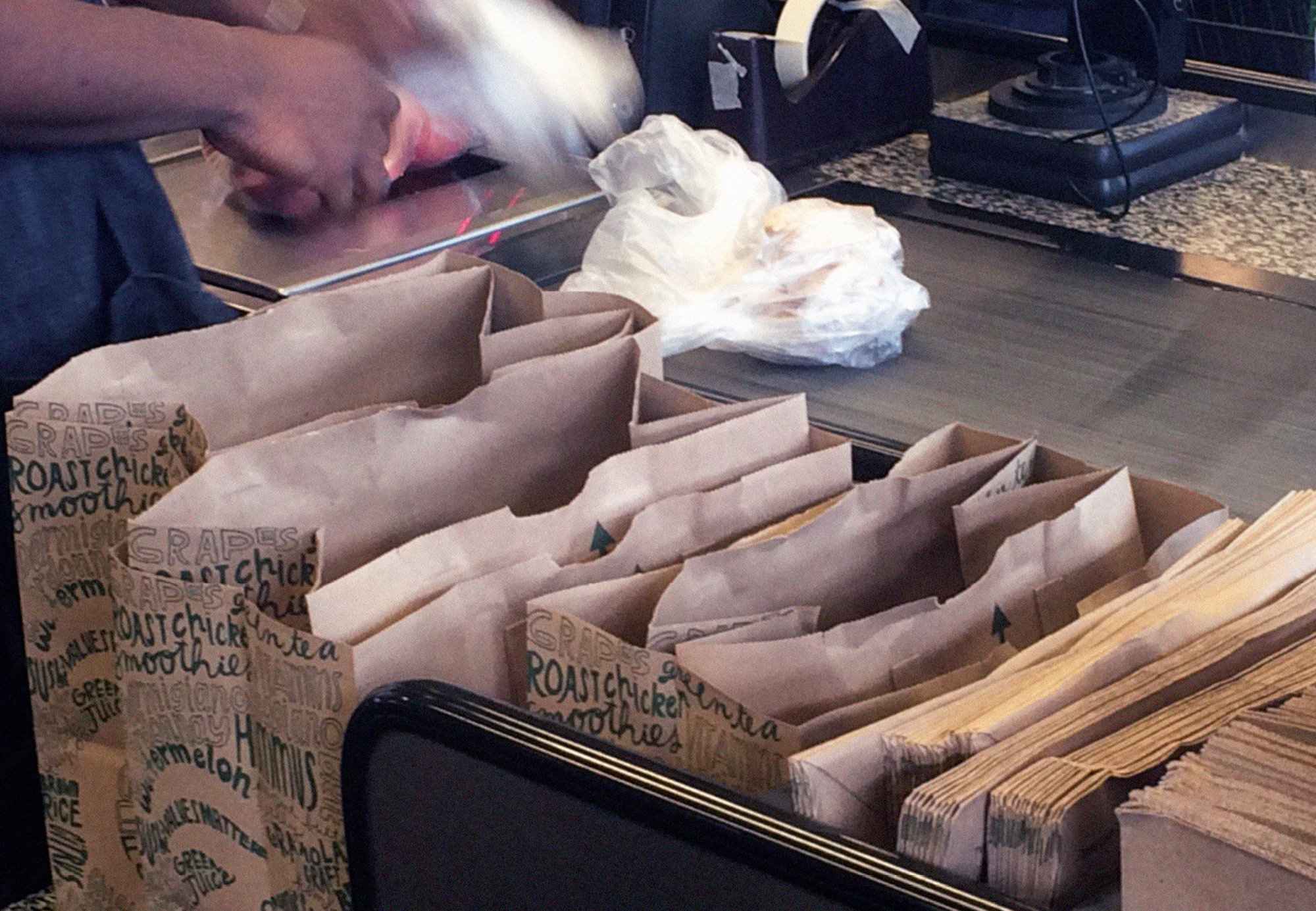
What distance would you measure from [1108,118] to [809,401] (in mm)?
780

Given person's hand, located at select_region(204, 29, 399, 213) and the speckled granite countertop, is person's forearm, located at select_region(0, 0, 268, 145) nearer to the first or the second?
person's hand, located at select_region(204, 29, 399, 213)

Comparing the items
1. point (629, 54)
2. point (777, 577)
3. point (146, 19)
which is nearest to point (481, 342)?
point (777, 577)

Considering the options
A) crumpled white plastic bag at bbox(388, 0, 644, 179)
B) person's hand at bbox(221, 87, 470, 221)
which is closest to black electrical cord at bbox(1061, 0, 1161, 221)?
crumpled white plastic bag at bbox(388, 0, 644, 179)

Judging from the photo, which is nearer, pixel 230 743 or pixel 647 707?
pixel 647 707

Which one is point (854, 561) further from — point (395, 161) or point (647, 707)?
point (395, 161)

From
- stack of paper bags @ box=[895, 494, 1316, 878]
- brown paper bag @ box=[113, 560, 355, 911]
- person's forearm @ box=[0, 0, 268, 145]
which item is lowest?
brown paper bag @ box=[113, 560, 355, 911]

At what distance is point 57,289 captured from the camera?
1.34 meters

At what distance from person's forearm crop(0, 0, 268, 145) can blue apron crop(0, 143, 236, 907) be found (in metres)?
0.06

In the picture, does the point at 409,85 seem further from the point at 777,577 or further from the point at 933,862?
the point at 933,862

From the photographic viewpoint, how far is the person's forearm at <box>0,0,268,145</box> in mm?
1210

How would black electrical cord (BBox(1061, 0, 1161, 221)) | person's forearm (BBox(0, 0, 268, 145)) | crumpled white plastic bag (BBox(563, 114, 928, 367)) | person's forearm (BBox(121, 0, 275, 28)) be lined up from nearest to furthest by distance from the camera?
person's forearm (BBox(0, 0, 268, 145)), crumpled white plastic bag (BBox(563, 114, 928, 367)), person's forearm (BBox(121, 0, 275, 28)), black electrical cord (BBox(1061, 0, 1161, 221))

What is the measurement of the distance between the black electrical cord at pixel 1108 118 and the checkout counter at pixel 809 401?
9cm

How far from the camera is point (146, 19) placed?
1.30m

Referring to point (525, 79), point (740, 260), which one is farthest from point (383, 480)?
point (525, 79)
